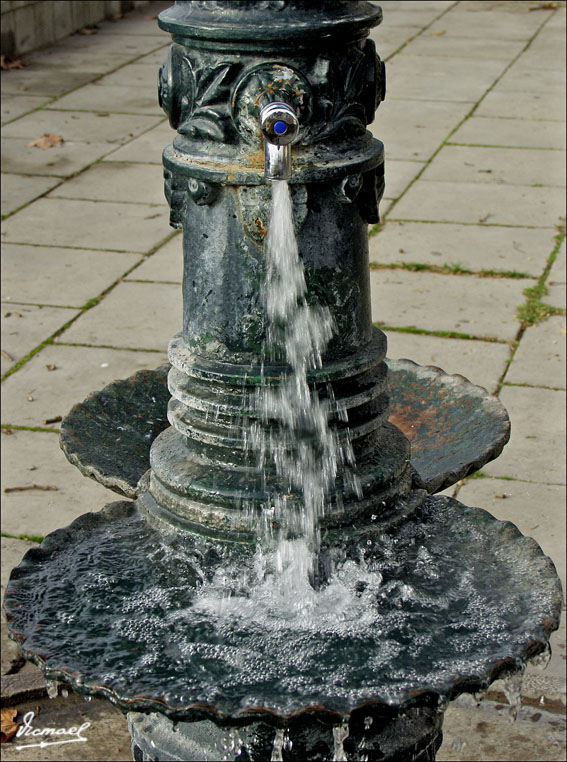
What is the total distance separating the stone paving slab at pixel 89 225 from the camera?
6.71 m

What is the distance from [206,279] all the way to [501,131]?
282 inches

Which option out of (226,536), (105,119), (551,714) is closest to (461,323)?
(551,714)

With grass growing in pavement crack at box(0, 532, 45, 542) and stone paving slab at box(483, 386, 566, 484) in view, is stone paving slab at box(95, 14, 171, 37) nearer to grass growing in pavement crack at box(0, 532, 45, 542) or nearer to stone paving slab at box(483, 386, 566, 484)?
stone paving slab at box(483, 386, 566, 484)

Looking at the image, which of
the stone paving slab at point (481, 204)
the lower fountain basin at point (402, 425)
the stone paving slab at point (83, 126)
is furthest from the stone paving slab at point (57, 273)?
the lower fountain basin at point (402, 425)

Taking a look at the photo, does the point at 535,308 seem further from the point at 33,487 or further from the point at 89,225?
the point at 89,225

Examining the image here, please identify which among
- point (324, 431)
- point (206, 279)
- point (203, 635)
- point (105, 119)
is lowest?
point (105, 119)

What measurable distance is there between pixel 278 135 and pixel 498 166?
6398 millimetres

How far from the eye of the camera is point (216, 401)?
77.4 inches

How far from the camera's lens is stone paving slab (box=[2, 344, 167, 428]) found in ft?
16.1

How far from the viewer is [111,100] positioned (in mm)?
9734

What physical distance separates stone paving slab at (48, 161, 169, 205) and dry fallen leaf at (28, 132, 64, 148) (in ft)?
2.25

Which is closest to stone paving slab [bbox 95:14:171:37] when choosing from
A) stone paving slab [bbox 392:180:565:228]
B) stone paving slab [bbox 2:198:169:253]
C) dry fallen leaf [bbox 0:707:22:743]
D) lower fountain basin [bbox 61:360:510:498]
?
stone paving slab [bbox 2:198:169:253]

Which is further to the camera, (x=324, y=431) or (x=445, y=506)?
(x=445, y=506)

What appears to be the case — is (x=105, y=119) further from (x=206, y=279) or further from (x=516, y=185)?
→ (x=206, y=279)
